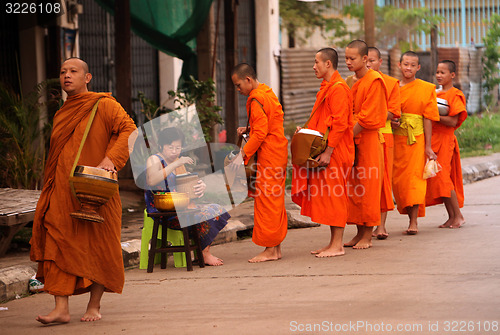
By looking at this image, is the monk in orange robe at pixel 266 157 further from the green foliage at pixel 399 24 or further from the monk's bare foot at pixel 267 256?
the green foliage at pixel 399 24

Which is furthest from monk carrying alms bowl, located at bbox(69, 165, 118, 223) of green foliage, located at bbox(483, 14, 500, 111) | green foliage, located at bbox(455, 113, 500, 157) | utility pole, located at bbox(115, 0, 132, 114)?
green foliage, located at bbox(483, 14, 500, 111)

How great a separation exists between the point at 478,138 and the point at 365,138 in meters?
11.4

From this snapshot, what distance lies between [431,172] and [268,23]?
30.3ft

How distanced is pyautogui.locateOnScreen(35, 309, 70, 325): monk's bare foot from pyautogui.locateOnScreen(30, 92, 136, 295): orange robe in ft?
0.49

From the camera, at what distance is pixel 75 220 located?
5488 mm

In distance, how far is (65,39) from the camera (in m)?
11.3

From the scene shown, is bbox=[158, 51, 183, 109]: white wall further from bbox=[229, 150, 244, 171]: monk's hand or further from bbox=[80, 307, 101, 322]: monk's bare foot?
bbox=[80, 307, 101, 322]: monk's bare foot

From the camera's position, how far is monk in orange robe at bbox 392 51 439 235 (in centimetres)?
873

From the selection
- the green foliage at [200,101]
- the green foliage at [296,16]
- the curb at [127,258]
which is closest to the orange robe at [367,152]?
the curb at [127,258]

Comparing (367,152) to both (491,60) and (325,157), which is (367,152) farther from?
(491,60)

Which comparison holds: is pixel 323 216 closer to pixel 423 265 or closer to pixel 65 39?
pixel 423 265

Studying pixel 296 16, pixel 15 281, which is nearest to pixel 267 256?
pixel 15 281

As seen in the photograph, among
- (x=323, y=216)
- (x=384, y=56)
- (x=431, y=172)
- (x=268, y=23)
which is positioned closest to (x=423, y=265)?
(x=323, y=216)

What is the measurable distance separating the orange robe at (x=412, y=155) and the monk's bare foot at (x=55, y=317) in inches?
172
